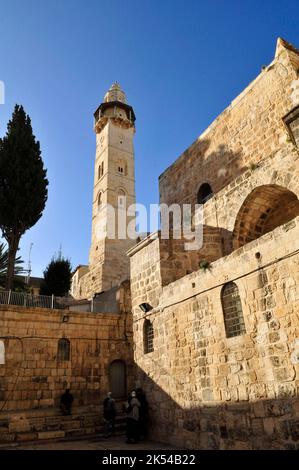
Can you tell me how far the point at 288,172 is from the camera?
7660mm

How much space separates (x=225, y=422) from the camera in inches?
230

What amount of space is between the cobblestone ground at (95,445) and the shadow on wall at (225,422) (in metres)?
0.38

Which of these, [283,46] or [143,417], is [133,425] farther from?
[283,46]

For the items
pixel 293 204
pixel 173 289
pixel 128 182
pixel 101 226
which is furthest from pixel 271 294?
pixel 128 182

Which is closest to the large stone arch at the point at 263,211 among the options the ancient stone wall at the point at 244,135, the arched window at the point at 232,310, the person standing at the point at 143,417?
the ancient stone wall at the point at 244,135

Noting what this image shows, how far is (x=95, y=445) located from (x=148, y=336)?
2.80 meters

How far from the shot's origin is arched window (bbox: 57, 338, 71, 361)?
1173cm

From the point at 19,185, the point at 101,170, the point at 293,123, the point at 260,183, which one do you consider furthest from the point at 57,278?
the point at 293,123

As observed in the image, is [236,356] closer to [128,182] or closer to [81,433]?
[81,433]

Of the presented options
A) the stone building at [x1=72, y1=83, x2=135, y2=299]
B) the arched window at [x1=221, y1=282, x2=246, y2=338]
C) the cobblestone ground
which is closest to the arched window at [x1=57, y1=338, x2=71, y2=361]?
the cobblestone ground

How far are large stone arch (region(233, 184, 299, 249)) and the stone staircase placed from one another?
22.2 ft

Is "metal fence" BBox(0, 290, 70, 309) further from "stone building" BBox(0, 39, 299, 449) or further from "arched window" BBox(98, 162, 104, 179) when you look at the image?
"arched window" BBox(98, 162, 104, 179)

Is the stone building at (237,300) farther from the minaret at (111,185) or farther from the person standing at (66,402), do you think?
the minaret at (111,185)

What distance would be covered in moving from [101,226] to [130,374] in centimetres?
1330
